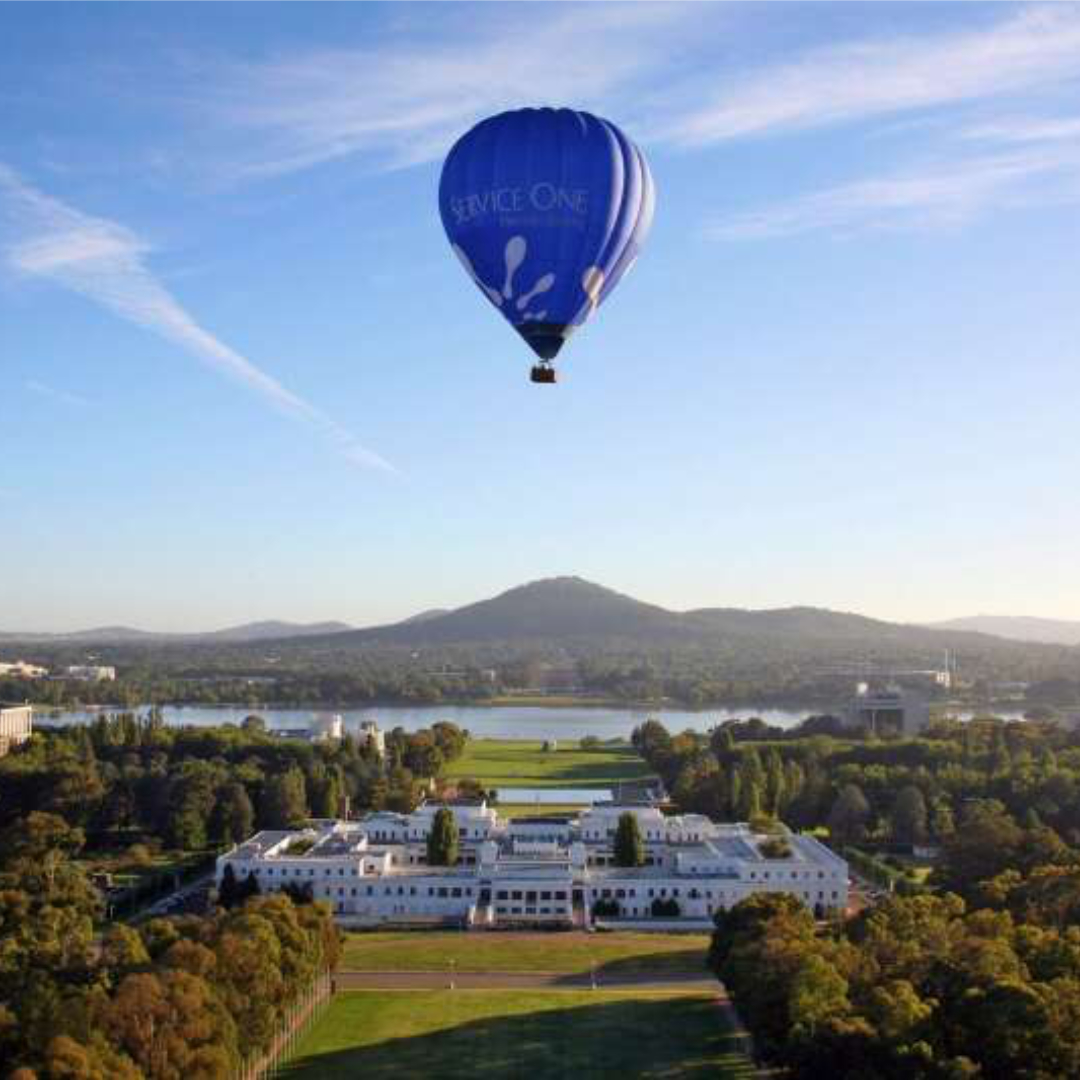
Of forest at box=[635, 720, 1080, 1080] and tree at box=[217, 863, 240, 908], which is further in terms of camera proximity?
tree at box=[217, 863, 240, 908]

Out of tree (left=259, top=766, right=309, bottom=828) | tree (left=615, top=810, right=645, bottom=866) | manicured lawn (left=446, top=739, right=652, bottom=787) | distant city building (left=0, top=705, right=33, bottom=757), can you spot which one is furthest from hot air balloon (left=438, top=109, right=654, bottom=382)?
distant city building (left=0, top=705, right=33, bottom=757)

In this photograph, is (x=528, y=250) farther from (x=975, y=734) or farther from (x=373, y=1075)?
(x=975, y=734)

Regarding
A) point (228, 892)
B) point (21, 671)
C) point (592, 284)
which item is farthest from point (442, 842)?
point (21, 671)

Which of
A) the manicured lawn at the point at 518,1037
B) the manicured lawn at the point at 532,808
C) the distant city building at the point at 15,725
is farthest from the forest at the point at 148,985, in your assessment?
the distant city building at the point at 15,725

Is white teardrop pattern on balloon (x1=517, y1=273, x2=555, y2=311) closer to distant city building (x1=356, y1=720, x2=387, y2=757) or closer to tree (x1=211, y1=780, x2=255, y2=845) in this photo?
tree (x1=211, y1=780, x2=255, y2=845)

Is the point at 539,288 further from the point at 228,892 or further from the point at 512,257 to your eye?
the point at 228,892

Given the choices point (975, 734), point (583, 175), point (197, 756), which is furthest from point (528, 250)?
point (975, 734)

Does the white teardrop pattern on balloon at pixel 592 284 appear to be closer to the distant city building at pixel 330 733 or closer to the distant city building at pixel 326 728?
the distant city building at pixel 330 733
